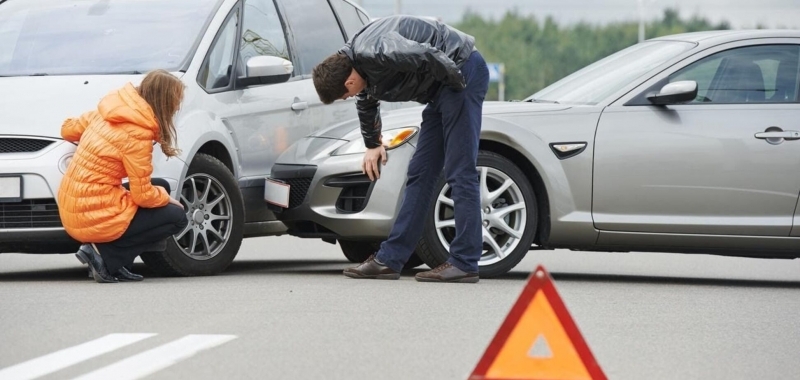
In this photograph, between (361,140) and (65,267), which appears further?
(65,267)

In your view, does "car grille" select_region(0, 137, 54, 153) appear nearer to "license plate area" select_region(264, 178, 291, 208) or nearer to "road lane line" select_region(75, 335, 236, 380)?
"license plate area" select_region(264, 178, 291, 208)

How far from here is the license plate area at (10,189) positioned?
7797mm

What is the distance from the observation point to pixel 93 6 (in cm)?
924

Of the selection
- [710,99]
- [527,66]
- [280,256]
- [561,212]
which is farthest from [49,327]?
[527,66]

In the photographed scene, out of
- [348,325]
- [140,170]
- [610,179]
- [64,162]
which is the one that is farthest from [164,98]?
[610,179]

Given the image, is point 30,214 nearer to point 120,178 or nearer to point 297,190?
point 120,178

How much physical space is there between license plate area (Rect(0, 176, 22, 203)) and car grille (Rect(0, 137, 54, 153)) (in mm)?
166

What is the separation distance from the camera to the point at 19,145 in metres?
7.88

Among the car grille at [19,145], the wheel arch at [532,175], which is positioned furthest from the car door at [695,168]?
the car grille at [19,145]

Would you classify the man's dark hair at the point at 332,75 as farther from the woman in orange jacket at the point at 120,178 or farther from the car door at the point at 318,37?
the car door at the point at 318,37

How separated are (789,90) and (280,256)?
177 inches

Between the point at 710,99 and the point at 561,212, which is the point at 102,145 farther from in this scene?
the point at 710,99

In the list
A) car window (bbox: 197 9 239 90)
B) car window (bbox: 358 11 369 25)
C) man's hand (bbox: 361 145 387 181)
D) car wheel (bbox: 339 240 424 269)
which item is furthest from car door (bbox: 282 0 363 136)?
man's hand (bbox: 361 145 387 181)

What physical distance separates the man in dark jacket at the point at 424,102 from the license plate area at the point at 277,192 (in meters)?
0.62
